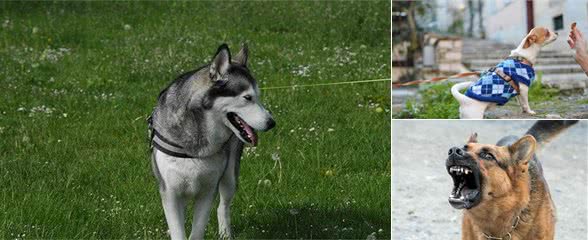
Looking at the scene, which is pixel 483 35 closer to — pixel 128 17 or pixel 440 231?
pixel 440 231

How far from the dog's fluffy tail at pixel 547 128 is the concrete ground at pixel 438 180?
6cm

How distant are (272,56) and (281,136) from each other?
3591 millimetres

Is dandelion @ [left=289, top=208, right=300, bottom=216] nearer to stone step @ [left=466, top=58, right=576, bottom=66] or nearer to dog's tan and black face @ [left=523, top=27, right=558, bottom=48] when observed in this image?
stone step @ [left=466, top=58, right=576, bottom=66]

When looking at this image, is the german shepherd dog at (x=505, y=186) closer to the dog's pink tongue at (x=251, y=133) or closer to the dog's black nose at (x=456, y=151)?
the dog's black nose at (x=456, y=151)

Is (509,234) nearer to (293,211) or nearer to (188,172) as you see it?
(188,172)

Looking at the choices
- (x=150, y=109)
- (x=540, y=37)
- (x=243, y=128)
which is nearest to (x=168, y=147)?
(x=243, y=128)

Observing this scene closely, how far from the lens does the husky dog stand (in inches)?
204

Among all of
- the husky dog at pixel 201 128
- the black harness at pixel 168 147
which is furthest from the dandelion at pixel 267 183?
the black harness at pixel 168 147

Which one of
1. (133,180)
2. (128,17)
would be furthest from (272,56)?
(133,180)

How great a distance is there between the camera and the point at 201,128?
17.5ft

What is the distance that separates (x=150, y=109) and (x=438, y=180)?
5.17m

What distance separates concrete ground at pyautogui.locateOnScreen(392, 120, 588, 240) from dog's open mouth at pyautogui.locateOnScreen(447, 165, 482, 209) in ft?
0.98

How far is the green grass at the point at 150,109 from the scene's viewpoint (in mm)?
6668

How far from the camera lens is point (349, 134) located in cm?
870
